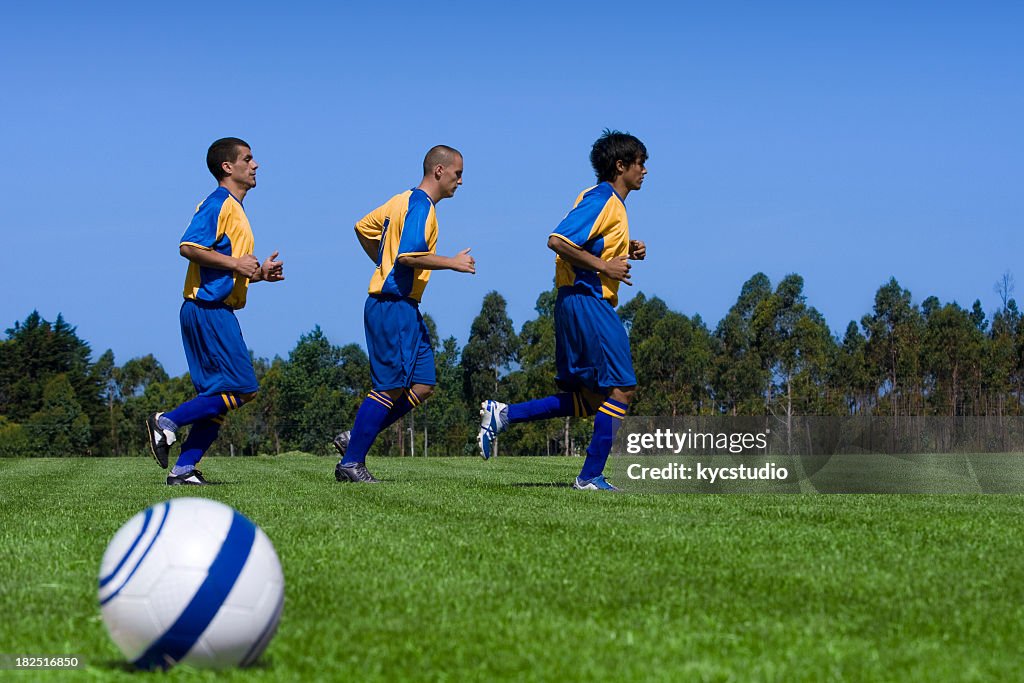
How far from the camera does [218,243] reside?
32.2ft

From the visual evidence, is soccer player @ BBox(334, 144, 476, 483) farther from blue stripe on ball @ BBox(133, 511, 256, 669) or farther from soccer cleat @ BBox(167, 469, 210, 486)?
blue stripe on ball @ BBox(133, 511, 256, 669)

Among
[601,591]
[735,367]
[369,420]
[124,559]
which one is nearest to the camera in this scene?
[124,559]

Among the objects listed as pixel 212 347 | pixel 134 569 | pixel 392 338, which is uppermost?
pixel 392 338

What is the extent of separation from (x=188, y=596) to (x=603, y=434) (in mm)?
6299

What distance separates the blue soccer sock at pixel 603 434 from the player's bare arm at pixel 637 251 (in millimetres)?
1275

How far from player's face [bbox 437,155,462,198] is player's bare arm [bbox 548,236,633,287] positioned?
147 centimetres

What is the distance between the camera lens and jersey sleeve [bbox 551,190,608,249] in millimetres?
9016

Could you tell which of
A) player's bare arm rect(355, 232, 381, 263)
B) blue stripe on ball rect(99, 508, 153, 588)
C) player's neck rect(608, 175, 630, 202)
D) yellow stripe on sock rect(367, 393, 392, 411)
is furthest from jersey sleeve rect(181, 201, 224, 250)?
blue stripe on ball rect(99, 508, 153, 588)

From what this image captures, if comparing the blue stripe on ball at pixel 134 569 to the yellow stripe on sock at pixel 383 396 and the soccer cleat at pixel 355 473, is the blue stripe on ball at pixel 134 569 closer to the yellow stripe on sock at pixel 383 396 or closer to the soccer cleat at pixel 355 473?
the yellow stripe on sock at pixel 383 396

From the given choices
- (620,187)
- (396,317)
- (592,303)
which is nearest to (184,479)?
(396,317)

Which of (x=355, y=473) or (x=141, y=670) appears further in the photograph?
(x=355, y=473)

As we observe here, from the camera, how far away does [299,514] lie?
684cm

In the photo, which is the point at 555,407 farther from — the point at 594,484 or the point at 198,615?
the point at 198,615

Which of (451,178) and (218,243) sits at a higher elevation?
(451,178)
